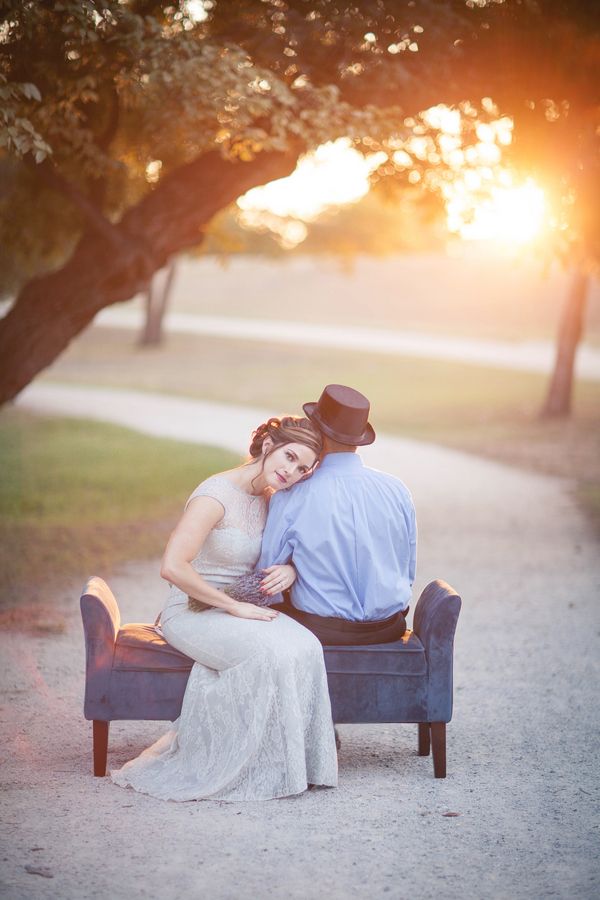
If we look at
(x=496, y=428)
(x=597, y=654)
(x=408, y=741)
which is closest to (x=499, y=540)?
(x=597, y=654)

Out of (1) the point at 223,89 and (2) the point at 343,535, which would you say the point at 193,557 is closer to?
(2) the point at 343,535

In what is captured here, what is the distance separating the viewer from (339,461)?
17.2ft

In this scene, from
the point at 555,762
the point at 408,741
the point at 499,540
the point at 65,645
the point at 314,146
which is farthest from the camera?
the point at 499,540

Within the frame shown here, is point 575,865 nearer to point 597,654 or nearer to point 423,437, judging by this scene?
point 597,654

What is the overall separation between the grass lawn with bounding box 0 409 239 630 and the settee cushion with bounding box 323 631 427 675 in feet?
12.1

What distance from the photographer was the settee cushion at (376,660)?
17.1 ft

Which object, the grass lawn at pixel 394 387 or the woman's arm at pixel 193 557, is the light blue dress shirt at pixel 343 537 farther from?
the grass lawn at pixel 394 387

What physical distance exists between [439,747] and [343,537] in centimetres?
120

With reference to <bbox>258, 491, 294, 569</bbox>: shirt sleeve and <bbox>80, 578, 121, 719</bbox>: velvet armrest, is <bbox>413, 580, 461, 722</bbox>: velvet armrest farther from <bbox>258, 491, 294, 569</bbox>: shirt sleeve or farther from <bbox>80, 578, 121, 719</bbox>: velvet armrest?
<bbox>80, 578, 121, 719</bbox>: velvet armrest

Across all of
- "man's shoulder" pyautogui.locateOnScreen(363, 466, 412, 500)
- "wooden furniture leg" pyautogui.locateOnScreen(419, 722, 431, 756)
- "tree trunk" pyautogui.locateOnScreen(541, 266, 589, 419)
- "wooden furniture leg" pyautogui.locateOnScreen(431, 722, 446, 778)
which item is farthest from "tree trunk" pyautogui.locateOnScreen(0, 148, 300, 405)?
"tree trunk" pyautogui.locateOnScreen(541, 266, 589, 419)

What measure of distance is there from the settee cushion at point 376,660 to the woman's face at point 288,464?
88 centimetres

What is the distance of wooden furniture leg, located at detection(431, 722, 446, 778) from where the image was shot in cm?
527

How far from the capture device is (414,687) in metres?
5.24

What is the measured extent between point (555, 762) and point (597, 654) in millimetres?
2423
